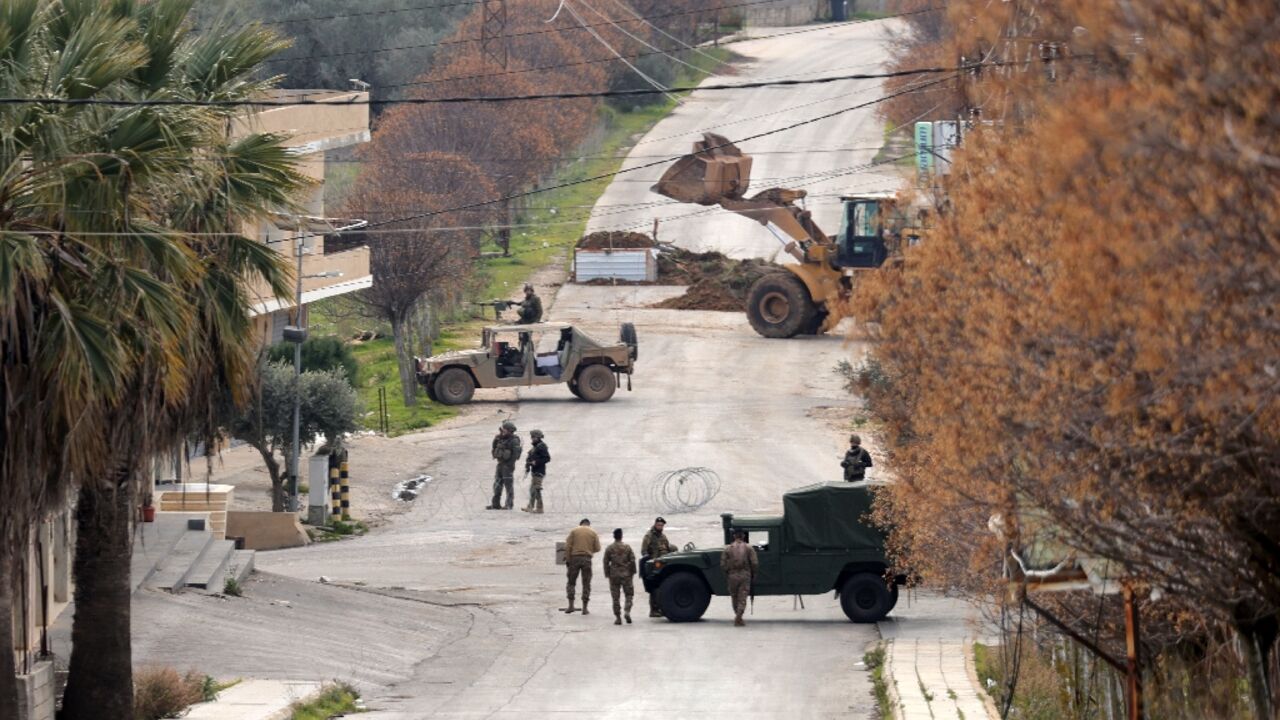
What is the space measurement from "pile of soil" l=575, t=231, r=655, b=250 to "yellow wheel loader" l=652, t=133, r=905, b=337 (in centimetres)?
1136

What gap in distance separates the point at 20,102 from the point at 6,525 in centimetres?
313

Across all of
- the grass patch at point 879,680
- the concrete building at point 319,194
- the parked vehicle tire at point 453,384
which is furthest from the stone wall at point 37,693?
the parked vehicle tire at point 453,384

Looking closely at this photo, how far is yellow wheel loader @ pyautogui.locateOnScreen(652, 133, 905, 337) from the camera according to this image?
40.1 metres

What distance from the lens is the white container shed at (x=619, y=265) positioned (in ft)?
184

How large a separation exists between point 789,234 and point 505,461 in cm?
1307

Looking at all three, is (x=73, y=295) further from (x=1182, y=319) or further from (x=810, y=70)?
(x=810, y=70)

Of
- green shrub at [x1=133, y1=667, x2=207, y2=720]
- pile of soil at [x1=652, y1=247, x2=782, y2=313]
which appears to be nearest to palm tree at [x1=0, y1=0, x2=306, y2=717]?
green shrub at [x1=133, y1=667, x2=207, y2=720]

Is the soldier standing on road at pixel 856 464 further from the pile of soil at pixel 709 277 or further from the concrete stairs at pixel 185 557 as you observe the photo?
the pile of soil at pixel 709 277

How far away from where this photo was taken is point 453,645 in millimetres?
23062

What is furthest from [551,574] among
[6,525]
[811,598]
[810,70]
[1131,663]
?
[810,70]

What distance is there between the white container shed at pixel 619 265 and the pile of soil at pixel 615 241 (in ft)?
2.23

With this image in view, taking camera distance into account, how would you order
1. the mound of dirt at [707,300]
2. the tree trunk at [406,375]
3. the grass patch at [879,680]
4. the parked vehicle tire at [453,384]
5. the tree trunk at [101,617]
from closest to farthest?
the tree trunk at [101,617] → the grass patch at [879,680] → the parked vehicle tire at [453,384] → the tree trunk at [406,375] → the mound of dirt at [707,300]

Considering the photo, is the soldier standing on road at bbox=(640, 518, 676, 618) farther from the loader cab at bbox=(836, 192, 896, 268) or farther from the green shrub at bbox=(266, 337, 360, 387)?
→ the loader cab at bbox=(836, 192, 896, 268)

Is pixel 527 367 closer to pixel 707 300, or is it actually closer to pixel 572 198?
pixel 707 300
